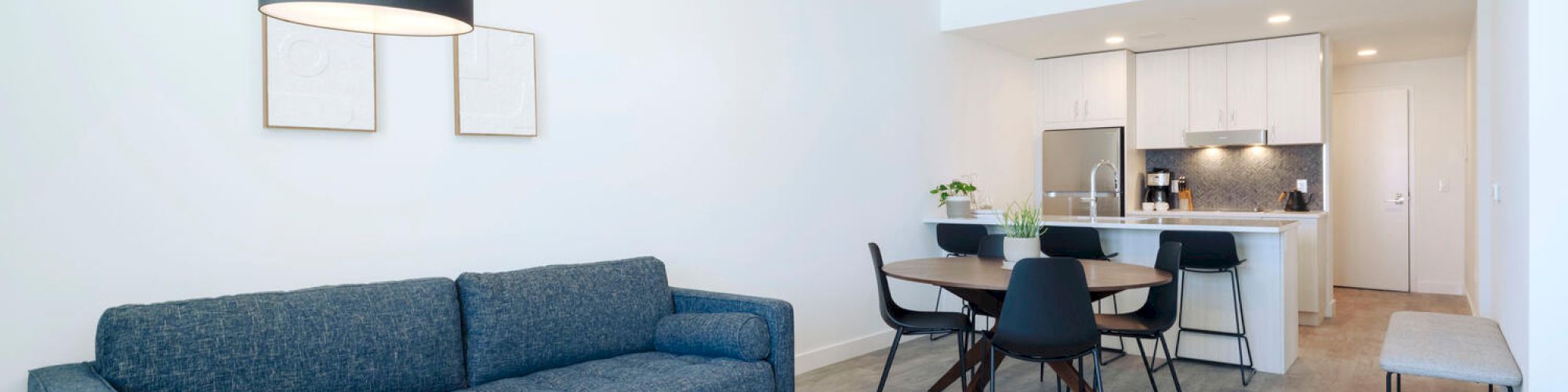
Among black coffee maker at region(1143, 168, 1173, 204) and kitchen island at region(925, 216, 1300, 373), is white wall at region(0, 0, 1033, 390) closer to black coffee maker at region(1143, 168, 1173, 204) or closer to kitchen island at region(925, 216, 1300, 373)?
kitchen island at region(925, 216, 1300, 373)

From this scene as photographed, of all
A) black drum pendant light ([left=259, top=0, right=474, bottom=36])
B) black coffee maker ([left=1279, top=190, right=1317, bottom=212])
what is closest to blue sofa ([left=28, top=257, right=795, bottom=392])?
black drum pendant light ([left=259, top=0, right=474, bottom=36])

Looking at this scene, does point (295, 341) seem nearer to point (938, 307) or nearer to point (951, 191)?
point (938, 307)

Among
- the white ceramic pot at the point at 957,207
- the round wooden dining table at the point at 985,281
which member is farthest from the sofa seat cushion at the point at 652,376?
the white ceramic pot at the point at 957,207

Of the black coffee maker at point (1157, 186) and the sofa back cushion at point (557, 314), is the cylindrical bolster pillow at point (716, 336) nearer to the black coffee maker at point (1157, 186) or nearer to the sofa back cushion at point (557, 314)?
the sofa back cushion at point (557, 314)

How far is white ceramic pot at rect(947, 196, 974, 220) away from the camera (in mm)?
5820

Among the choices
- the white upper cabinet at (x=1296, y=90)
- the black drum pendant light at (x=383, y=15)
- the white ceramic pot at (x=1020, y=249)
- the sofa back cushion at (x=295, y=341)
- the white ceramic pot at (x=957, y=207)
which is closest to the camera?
the black drum pendant light at (x=383, y=15)

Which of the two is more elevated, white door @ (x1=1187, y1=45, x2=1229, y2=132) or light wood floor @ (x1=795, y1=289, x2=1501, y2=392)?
white door @ (x1=1187, y1=45, x2=1229, y2=132)

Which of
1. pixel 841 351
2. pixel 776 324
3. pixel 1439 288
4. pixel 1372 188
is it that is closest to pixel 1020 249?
pixel 776 324

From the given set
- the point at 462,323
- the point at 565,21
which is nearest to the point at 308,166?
the point at 462,323

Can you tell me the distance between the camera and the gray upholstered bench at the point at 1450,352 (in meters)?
2.73

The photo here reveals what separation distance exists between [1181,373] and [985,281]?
6.12 ft

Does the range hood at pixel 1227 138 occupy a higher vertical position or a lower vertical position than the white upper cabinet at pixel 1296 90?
lower

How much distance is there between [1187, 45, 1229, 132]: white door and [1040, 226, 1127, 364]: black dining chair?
8.05 ft

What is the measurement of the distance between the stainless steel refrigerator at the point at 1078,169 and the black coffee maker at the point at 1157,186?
0.55 meters
